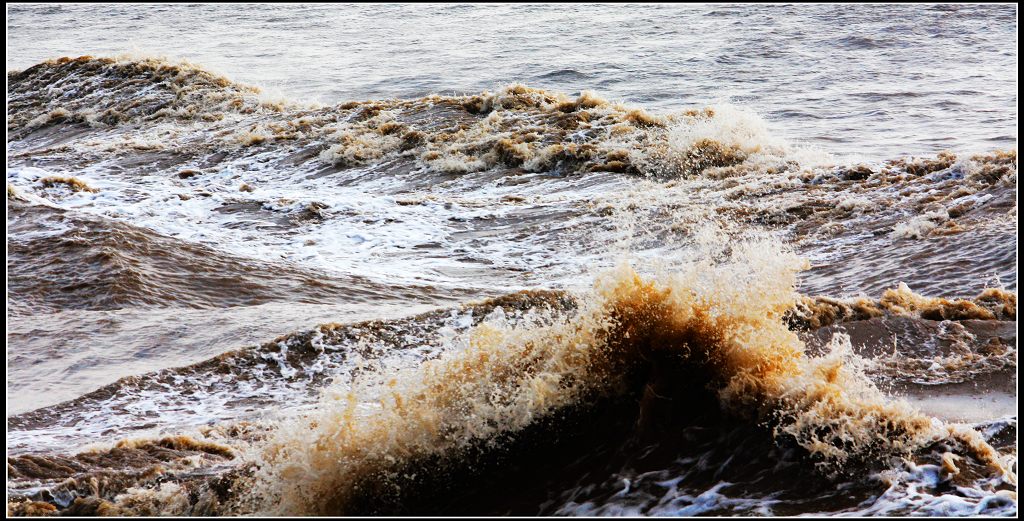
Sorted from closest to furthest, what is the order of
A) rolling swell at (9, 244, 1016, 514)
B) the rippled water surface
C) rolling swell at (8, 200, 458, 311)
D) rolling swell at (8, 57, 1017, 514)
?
rolling swell at (9, 244, 1016, 514) → rolling swell at (8, 57, 1017, 514) → rolling swell at (8, 200, 458, 311) → the rippled water surface

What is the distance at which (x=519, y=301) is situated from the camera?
779 cm

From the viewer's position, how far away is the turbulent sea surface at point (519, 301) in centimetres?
448

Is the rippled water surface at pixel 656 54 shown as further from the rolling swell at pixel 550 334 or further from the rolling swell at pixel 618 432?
the rolling swell at pixel 618 432

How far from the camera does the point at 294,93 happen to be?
2300 cm

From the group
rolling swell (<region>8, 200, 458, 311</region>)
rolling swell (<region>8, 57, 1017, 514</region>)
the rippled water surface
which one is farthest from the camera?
the rippled water surface

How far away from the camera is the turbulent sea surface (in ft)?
14.7

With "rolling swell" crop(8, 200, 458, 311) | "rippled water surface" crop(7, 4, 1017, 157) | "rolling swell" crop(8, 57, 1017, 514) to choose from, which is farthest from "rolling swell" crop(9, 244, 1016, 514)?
"rippled water surface" crop(7, 4, 1017, 157)

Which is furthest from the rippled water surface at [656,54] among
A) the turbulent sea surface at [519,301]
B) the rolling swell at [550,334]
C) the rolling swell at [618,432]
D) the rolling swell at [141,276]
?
the rolling swell at [618,432]

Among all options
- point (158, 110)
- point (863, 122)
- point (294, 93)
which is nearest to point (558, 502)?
point (863, 122)

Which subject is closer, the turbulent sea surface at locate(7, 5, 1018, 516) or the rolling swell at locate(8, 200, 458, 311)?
the turbulent sea surface at locate(7, 5, 1018, 516)

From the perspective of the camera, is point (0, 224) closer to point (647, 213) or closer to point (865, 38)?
point (647, 213)

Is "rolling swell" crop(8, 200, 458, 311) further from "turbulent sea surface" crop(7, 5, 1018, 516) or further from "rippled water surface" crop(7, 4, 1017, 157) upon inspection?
"rippled water surface" crop(7, 4, 1017, 157)

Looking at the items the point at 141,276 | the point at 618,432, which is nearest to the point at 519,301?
the point at 618,432

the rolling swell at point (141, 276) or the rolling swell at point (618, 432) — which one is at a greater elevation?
the rolling swell at point (618, 432)
